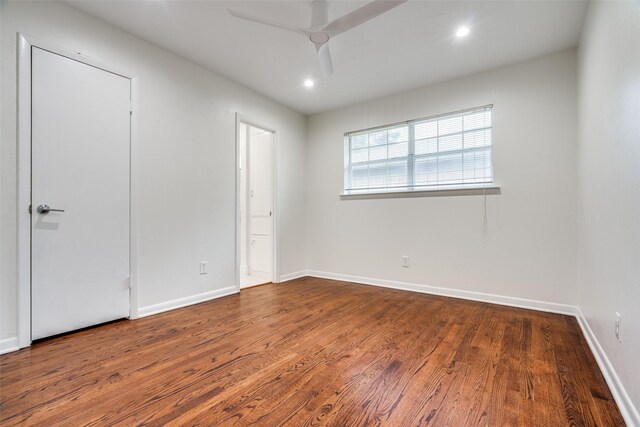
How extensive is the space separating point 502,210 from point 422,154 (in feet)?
3.60

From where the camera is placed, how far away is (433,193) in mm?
3408

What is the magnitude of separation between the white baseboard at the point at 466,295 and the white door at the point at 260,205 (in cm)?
98

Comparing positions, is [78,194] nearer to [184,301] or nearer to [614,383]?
[184,301]

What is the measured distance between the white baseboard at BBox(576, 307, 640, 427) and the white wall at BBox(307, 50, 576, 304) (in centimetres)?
86

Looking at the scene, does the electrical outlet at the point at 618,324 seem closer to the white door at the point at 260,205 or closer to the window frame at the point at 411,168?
the window frame at the point at 411,168

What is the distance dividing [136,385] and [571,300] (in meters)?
3.52

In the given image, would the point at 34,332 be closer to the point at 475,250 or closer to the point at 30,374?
the point at 30,374

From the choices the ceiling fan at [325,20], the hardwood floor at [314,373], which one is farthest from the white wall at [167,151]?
the ceiling fan at [325,20]

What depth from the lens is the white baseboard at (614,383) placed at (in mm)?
1215

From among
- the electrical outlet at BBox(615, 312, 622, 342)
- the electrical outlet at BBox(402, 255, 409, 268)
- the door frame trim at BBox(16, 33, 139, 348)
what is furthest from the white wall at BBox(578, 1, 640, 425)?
the door frame trim at BBox(16, 33, 139, 348)

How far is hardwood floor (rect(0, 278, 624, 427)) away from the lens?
1.30 m

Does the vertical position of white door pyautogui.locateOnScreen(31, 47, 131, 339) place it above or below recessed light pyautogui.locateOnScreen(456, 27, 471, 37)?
below

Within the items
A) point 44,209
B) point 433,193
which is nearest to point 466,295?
point 433,193

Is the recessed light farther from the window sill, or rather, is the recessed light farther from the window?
the window sill
